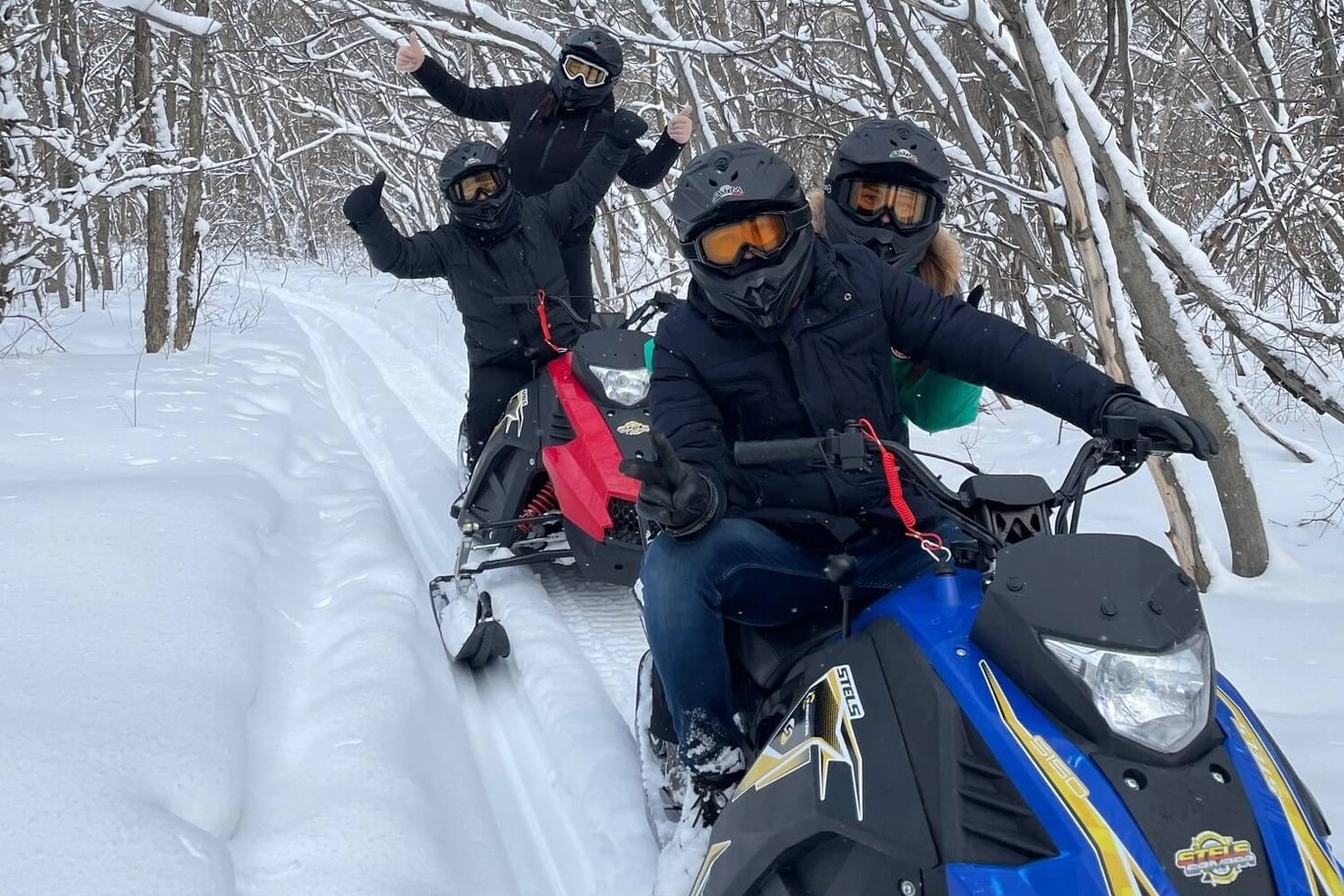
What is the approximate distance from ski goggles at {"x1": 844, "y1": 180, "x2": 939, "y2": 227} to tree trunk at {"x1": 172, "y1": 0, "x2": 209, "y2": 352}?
755cm

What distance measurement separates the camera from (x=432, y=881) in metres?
2.21

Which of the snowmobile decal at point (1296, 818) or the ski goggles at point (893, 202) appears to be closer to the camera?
the snowmobile decal at point (1296, 818)

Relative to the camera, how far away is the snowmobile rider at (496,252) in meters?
4.41

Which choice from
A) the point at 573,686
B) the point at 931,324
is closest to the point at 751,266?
the point at 931,324

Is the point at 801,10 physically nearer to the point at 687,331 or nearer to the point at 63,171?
the point at 687,331

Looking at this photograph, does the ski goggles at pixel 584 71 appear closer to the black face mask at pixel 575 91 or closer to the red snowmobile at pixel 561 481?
the black face mask at pixel 575 91

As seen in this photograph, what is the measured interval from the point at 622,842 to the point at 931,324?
4.37 feet

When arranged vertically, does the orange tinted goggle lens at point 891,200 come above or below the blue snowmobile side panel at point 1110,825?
above

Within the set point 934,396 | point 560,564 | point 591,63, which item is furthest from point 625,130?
point 934,396

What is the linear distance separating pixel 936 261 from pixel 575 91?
228cm

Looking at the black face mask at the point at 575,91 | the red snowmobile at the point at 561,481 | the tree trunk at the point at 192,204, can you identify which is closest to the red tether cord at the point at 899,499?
the red snowmobile at the point at 561,481

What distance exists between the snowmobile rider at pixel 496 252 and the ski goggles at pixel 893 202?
172 cm

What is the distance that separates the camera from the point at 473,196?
4340mm

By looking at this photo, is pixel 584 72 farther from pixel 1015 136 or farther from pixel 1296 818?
A: pixel 1296 818
